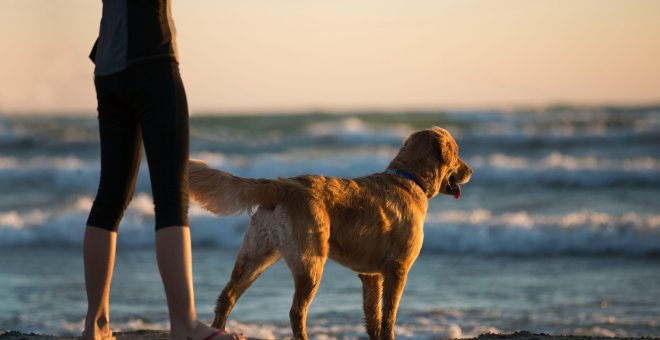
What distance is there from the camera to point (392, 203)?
183 inches

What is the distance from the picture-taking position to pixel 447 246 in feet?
34.2

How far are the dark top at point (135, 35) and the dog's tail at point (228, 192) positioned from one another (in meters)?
0.84

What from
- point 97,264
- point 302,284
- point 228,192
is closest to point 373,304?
point 302,284

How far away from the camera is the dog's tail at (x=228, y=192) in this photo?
168 inches

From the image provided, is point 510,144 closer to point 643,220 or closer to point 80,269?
point 643,220

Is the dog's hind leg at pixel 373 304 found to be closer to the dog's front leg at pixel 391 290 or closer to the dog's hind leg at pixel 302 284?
the dog's front leg at pixel 391 290

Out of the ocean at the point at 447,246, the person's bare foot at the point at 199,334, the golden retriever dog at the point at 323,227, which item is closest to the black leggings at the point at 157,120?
the person's bare foot at the point at 199,334

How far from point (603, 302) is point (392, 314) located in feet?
10.6

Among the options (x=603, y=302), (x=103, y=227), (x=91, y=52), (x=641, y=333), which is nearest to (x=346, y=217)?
(x=103, y=227)

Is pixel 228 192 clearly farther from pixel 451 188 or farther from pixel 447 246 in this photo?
pixel 447 246

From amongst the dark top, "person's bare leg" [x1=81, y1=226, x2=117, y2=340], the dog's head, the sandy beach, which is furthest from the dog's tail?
Answer: the sandy beach

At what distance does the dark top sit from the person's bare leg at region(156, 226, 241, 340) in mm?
736

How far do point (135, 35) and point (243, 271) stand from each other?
1.41 meters

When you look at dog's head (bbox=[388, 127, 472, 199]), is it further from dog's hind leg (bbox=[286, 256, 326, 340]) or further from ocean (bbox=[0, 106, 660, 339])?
ocean (bbox=[0, 106, 660, 339])
